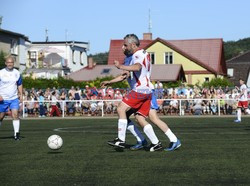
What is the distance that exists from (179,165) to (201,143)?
385 centimetres

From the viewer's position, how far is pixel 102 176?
24.1ft

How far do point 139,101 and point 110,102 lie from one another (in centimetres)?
2213

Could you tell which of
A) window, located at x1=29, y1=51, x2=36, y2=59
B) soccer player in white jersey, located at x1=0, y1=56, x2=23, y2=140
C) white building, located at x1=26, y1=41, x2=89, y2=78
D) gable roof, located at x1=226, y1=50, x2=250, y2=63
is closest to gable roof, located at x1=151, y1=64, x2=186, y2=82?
white building, located at x1=26, y1=41, x2=89, y2=78

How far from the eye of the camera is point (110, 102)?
3266 centimetres

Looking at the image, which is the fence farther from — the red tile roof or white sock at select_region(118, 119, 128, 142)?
the red tile roof

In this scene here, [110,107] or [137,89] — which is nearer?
[137,89]

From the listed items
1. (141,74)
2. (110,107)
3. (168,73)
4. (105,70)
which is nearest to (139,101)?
(141,74)

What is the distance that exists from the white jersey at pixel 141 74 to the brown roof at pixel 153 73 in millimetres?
52014

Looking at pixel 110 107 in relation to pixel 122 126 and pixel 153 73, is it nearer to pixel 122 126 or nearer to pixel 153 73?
pixel 122 126

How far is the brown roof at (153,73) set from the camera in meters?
63.3

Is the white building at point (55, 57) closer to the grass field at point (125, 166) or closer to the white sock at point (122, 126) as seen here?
the white sock at point (122, 126)

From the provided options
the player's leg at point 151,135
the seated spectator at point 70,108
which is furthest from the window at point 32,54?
the player's leg at point 151,135

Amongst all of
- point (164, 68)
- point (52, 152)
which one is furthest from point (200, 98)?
point (164, 68)

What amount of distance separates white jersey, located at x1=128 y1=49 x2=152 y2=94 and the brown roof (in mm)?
52014
